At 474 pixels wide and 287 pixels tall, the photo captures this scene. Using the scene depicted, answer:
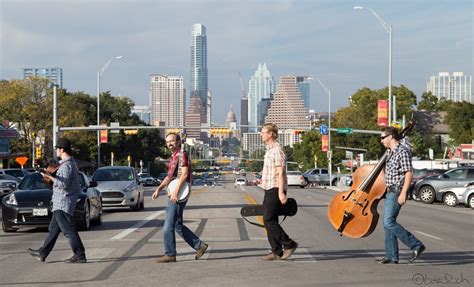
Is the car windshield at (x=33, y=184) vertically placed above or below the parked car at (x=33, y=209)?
above

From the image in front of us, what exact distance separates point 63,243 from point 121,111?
8162 centimetres

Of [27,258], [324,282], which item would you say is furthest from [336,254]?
[27,258]

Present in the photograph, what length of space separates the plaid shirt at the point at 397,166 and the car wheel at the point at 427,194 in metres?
21.3

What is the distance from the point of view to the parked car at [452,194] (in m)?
28.8

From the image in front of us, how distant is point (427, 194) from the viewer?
30922mm

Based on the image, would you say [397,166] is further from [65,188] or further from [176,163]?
[65,188]

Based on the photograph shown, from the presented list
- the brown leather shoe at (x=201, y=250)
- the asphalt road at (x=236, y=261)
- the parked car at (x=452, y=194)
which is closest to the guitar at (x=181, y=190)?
the brown leather shoe at (x=201, y=250)

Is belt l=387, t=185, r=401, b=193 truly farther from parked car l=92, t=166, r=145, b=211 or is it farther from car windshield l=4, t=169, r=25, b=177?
car windshield l=4, t=169, r=25, b=177

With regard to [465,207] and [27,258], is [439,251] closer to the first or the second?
[27,258]

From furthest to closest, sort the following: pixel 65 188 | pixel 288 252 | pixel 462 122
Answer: pixel 462 122
pixel 65 188
pixel 288 252

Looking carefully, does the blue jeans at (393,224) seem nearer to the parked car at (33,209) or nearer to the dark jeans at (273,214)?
the dark jeans at (273,214)

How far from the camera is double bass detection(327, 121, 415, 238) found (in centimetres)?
1025
